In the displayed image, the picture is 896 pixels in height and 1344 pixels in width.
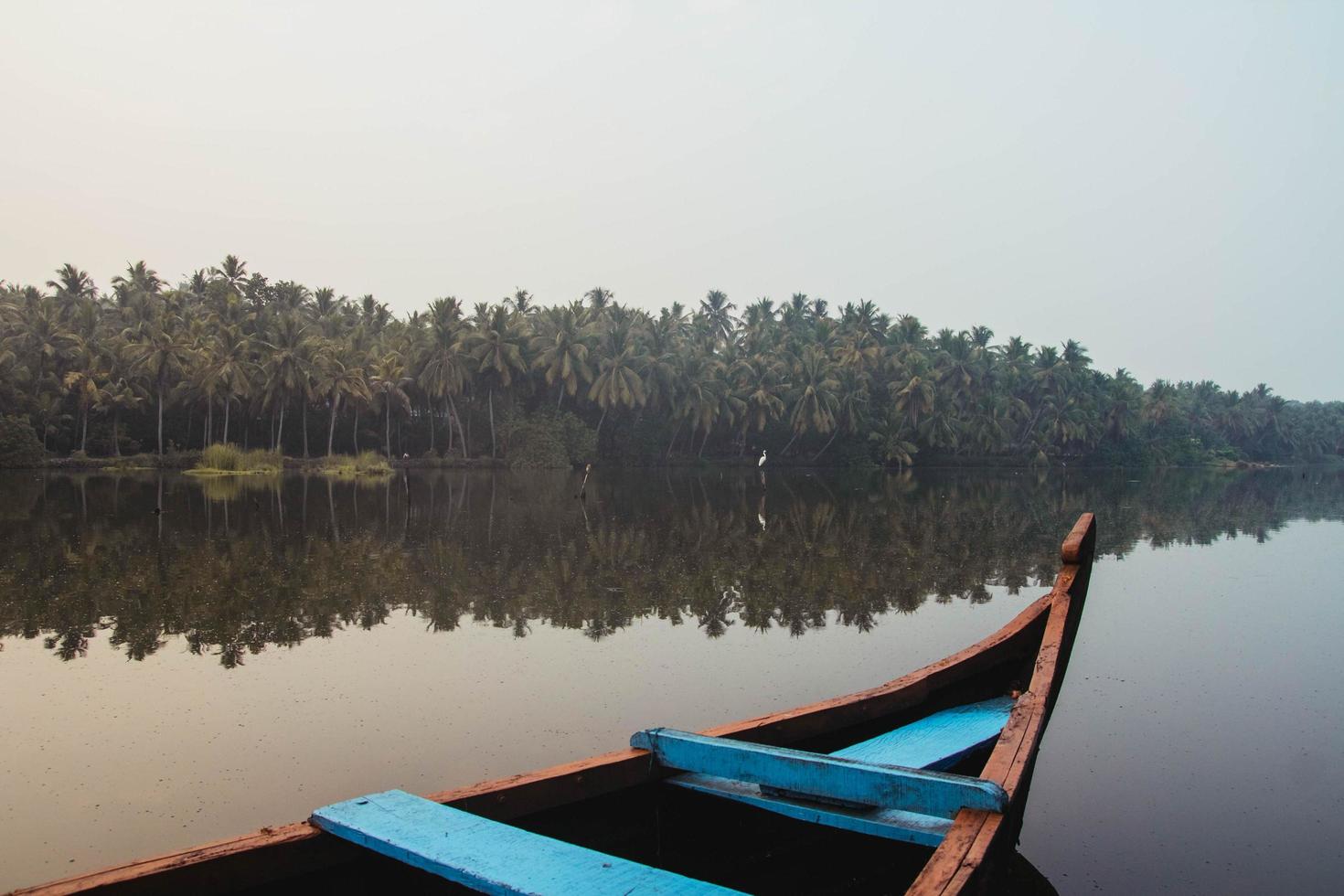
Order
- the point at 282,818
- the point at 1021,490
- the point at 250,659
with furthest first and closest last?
the point at 1021,490 → the point at 250,659 → the point at 282,818

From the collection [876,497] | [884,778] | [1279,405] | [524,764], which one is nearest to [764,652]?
[524,764]

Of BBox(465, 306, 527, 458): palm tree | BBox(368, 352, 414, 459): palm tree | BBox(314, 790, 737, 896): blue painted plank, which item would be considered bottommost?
BBox(314, 790, 737, 896): blue painted plank

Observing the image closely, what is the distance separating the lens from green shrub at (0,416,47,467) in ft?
125

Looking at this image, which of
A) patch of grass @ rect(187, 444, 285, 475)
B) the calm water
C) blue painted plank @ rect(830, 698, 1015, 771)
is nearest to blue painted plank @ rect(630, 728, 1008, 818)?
blue painted plank @ rect(830, 698, 1015, 771)

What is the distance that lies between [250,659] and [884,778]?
656cm

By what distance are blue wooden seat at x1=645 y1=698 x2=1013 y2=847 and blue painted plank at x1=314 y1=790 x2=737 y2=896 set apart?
0.81 m

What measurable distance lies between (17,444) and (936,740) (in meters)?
44.1

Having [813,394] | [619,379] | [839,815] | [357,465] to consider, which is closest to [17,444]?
[357,465]

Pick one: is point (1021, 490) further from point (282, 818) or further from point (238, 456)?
point (282, 818)

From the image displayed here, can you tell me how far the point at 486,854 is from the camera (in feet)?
9.36

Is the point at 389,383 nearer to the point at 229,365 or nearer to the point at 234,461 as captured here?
the point at 229,365

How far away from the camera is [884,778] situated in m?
3.27

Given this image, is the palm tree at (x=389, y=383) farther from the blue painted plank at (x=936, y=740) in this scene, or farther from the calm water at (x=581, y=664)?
the blue painted plank at (x=936, y=740)

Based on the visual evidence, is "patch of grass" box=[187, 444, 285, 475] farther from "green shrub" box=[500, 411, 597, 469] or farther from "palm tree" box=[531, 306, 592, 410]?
"palm tree" box=[531, 306, 592, 410]
